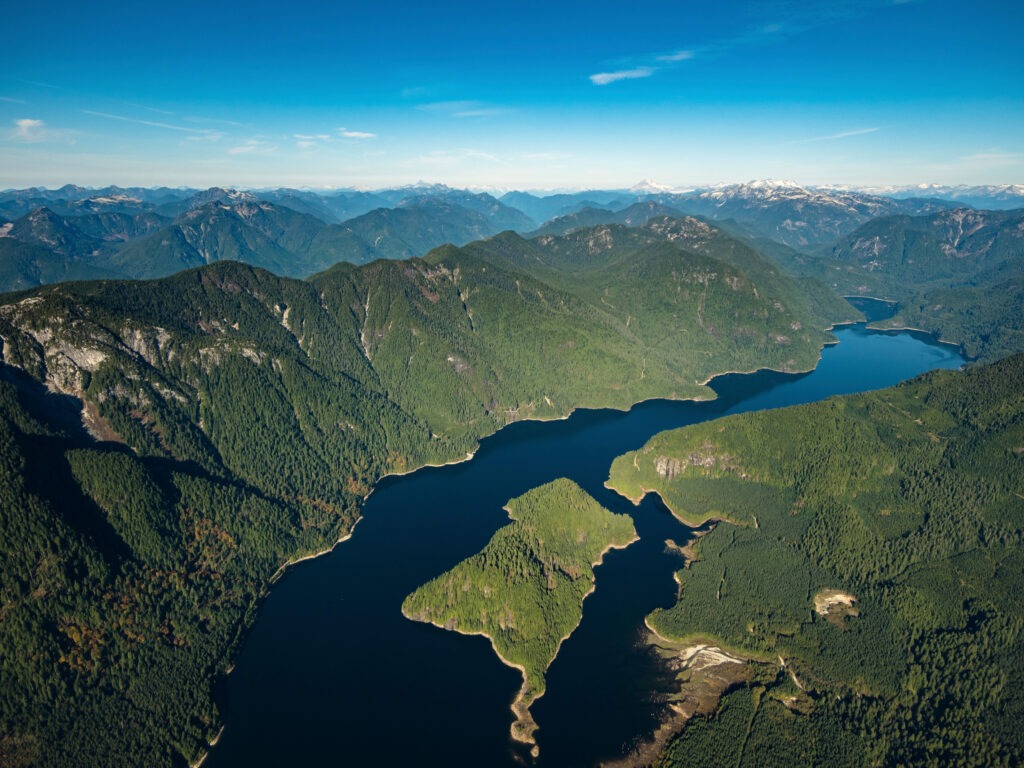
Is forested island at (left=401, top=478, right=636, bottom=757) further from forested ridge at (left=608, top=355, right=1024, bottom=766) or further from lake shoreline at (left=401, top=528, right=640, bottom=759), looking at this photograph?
forested ridge at (left=608, top=355, right=1024, bottom=766)

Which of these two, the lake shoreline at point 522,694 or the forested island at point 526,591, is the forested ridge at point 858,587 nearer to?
the lake shoreline at point 522,694

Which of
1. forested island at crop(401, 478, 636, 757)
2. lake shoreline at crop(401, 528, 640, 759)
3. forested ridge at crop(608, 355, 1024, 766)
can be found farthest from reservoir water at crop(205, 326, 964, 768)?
forested ridge at crop(608, 355, 1024, 766)

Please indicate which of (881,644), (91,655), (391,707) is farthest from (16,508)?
(881,644)

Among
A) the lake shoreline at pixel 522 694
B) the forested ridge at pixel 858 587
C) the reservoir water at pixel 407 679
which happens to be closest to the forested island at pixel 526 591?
the lake shoreline at pixel 522 694

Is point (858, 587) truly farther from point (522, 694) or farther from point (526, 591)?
point (522, 694)

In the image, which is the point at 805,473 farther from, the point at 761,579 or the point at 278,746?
the point at 278,746
